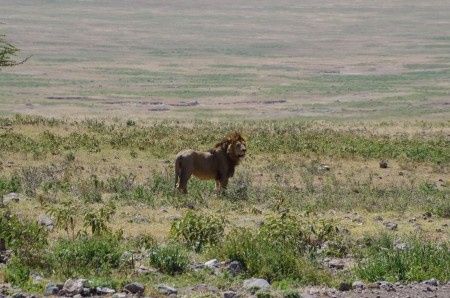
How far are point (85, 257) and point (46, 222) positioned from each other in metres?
3.24

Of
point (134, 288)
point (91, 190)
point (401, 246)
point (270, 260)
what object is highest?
point (134, 288)

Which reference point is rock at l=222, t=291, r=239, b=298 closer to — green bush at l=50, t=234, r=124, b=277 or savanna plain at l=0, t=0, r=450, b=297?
savanna plain at l=0, t=0, r=450, b=297

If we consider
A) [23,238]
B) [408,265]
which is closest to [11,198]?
[23,238]

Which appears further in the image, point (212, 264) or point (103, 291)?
point (212, 264)

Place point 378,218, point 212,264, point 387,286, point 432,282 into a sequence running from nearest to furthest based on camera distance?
point 387,286
point 432,282
point 212,264
point 378,218

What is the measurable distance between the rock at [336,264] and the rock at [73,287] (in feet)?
11.9

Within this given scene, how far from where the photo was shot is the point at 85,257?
41.7 feet

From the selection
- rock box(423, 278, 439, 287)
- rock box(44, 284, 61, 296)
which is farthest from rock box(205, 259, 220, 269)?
rock box(423, 278, 439, 287)

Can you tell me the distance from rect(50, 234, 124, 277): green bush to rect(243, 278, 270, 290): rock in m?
1.70

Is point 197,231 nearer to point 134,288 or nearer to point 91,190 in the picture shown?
point 134,288

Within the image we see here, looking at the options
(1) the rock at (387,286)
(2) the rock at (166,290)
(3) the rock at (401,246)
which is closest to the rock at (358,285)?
(1) the rock at (387,286)

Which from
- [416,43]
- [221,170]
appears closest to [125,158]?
[221,170]

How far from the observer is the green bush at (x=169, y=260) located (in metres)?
12.7

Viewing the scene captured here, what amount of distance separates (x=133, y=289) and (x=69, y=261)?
54.8 inches
